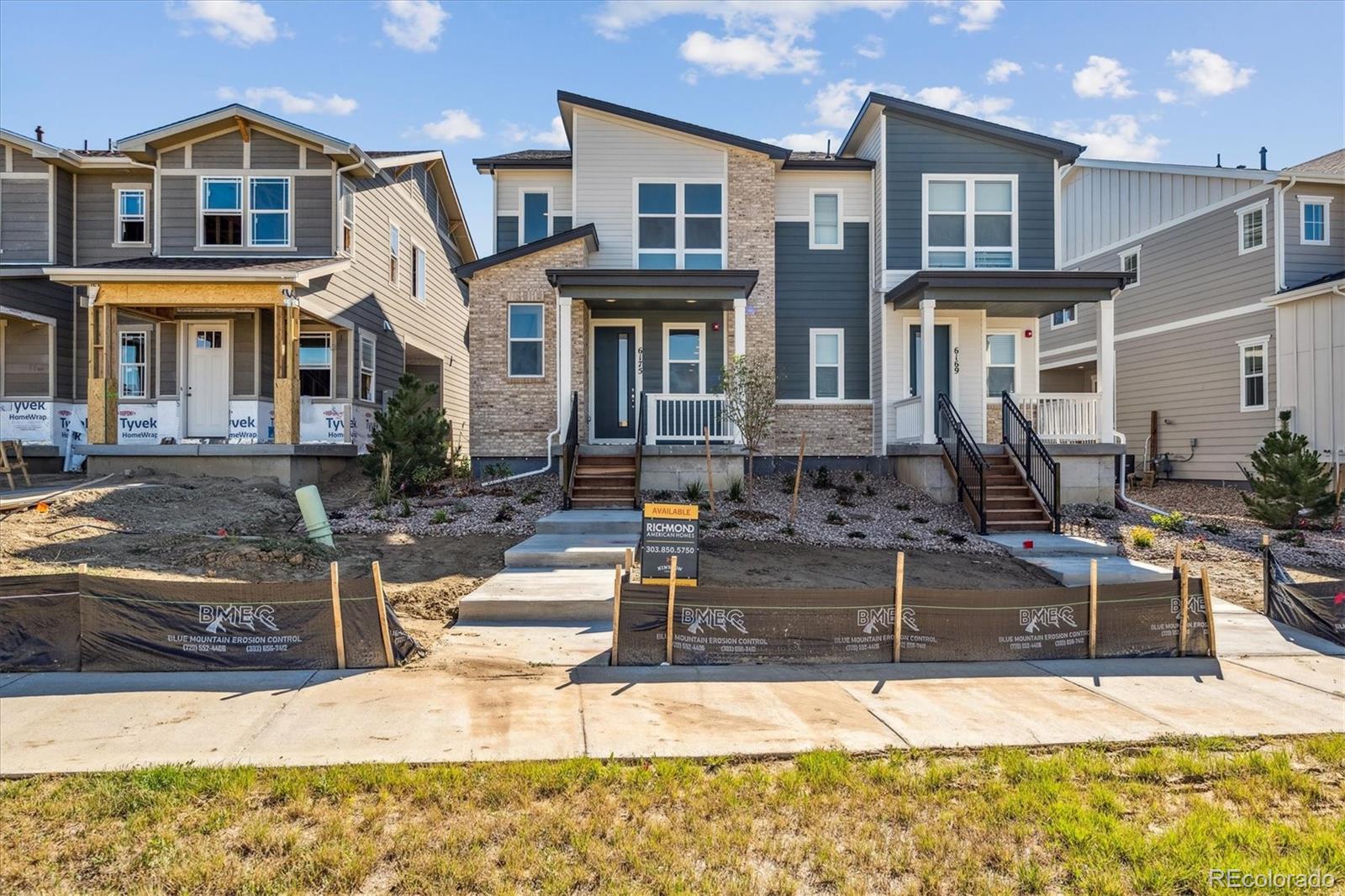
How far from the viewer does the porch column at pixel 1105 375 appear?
14742 mm

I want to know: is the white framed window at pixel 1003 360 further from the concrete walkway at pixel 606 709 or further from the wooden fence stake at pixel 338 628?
the wooden fence stake at pixel 338 628

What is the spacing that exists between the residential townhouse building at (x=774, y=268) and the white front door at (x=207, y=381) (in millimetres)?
5750

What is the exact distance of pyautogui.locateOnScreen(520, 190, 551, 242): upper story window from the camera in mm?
17562

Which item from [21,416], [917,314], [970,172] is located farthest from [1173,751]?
[21,416]

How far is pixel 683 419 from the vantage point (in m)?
15.6

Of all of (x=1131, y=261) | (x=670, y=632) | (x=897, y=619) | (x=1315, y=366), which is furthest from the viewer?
(x=1131, y=261)

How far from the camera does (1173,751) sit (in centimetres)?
509

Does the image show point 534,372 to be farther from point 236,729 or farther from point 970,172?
point 236,729

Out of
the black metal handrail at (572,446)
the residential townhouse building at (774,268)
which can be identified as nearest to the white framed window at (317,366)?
the residential townhouse building at (774,268)

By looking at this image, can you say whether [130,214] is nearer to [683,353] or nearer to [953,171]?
[683,353]

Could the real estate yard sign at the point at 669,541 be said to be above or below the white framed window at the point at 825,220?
below

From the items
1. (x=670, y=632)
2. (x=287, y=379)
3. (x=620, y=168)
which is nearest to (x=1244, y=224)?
(x=620, y=168)

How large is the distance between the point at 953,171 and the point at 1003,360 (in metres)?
4.22

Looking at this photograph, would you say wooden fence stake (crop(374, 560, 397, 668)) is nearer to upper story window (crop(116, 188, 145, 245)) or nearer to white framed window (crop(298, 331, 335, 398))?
white framed window (crop(298, 331, 335, 398))
